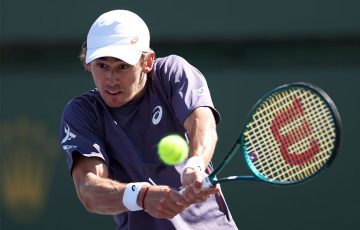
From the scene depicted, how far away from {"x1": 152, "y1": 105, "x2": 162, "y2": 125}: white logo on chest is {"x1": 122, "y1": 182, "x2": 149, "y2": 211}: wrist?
1.63ft

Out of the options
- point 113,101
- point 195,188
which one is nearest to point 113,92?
point 113,101

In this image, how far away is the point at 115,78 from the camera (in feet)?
13.1

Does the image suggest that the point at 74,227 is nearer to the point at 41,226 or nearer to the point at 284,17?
the point at 41,226

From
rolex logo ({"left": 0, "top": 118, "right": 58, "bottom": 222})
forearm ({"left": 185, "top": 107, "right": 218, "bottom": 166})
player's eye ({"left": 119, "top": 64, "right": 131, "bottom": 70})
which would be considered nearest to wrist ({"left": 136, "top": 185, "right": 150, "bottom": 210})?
forearm ({"left": 185, "top": 107, "right": 218, "bottom": 166})

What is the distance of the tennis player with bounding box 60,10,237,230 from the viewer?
3934mm

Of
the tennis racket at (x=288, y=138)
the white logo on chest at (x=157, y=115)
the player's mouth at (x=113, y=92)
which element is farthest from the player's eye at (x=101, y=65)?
the tennis racket at (x=288, y=138)

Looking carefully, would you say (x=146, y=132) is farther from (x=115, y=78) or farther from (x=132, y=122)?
(x=115, y=78)

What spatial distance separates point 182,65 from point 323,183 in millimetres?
3725

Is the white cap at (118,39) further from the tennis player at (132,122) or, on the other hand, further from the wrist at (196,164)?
the wrist at (196,164)

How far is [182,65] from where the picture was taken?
13.6 ft

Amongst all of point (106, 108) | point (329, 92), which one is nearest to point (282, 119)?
point (106, 108)

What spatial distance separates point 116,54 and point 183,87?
14.5 inches

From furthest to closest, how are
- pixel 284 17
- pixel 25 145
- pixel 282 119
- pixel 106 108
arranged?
pixel 25 145 → pixel 284 17 → pixel 106 108 → pixel 282 119

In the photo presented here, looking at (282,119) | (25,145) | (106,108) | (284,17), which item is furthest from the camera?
(25,145)
